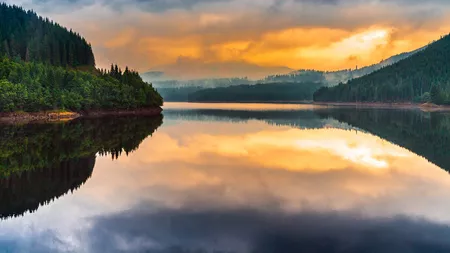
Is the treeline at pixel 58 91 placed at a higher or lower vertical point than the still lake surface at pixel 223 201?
higher

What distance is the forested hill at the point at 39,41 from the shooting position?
524ft

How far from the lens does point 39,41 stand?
165250 millimetres

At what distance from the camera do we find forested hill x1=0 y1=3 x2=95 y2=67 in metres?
160

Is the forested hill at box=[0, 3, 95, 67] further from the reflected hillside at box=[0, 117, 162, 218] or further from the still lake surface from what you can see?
the still lake surface

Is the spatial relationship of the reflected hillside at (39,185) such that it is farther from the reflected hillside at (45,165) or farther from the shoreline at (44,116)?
the shoreline at (44,116)

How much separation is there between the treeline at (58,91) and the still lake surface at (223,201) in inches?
2013

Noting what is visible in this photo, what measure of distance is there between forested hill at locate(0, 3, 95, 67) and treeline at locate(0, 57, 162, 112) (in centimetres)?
3869

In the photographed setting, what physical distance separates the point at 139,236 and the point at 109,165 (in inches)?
671

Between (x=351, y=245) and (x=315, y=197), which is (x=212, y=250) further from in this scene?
(x=315, y=197)

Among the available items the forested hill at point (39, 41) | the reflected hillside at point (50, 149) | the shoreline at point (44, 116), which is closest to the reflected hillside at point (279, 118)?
the shoreline at point (44, 116)

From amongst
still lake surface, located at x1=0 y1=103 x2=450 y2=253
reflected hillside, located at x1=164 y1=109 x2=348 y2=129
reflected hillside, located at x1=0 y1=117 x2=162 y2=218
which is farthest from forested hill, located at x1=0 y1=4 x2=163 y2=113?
still lake surface, located at x1=0 y1=103 x2=450 y2=253

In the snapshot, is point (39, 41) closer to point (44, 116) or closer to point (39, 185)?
point (44, 116)

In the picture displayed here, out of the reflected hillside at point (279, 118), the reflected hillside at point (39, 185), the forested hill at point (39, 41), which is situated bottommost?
the reflected hillside at point (279, 118)

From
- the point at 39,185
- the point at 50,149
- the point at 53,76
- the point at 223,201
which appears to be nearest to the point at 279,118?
the point at 53,76
